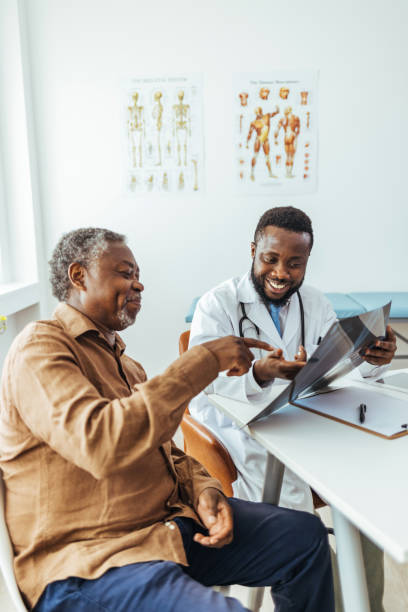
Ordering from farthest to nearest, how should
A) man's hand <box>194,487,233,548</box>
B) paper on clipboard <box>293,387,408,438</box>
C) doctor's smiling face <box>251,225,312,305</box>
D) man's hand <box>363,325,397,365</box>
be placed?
1. doctor's smiling face <box>251,225,312,305</box>
2. man's hand <box>363,325,397,365</box>
3. paper on clipboard <box>293,387,408,438</box>
4. man's hand <box>194,487,233,548</box>

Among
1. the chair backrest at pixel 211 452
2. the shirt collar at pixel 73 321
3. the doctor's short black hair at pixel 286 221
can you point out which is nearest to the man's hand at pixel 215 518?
the chair backrest at pixel 211 452

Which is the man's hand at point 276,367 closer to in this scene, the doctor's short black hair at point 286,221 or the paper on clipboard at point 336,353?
the paper on clipboard at point 336,353

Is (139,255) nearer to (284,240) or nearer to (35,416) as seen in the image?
(284,240)

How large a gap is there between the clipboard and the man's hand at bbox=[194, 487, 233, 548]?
18 cm

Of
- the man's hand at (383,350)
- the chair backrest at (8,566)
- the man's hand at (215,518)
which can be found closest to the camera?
the chair backrest at (8,566)

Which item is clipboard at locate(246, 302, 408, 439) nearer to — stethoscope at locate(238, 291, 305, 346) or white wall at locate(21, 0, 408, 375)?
stethoscope at locate(238, 291, 305, 346)

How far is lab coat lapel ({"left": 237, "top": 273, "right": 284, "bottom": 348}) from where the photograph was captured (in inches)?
59.6

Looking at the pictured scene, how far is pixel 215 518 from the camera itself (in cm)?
93

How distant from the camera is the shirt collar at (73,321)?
3.02ft

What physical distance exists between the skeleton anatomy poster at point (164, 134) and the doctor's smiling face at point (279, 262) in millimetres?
1653

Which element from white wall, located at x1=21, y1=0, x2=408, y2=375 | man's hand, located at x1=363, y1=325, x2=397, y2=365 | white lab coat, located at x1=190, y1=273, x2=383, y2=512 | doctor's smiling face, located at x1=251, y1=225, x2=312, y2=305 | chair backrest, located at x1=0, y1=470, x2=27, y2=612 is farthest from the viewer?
white wall, located at x1=21, y1=0, x2=408, y2=375

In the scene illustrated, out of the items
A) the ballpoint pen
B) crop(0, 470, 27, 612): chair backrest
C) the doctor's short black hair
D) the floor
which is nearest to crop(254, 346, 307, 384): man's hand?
the ballpoint pen

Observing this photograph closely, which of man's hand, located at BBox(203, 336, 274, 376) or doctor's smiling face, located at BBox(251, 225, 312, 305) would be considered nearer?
man's hand, located at BBox(203, 336, 274, 376)

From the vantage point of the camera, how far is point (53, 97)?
295 cm
